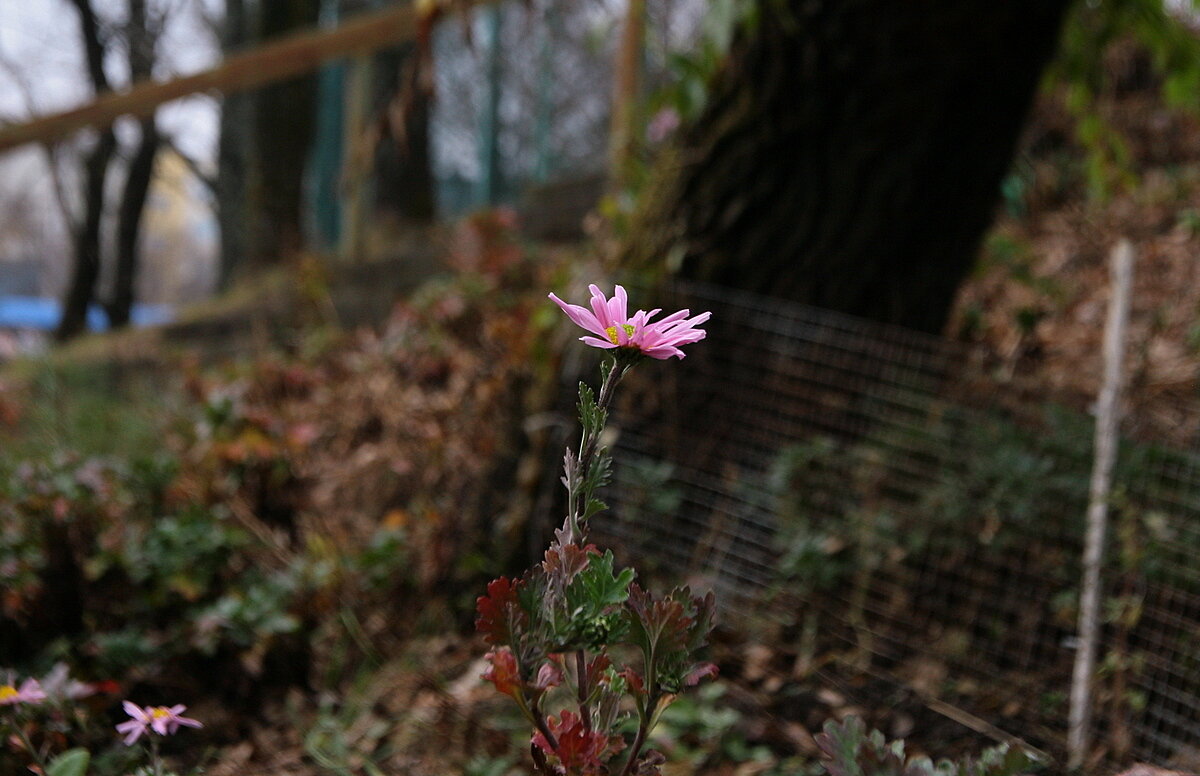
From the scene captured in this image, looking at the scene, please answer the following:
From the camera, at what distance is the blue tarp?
13.2 ft

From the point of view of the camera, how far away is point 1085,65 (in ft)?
11.8

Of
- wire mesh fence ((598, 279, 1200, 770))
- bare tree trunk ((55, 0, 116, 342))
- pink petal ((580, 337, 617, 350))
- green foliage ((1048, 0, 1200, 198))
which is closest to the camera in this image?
pink petal ((580, 337, 617, 350))

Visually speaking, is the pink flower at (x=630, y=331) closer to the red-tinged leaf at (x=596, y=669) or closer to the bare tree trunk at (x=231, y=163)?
the red-tinged leaf at (x=596, y=669)

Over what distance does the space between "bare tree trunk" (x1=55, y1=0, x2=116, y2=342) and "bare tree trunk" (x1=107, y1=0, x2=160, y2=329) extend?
0.27 m

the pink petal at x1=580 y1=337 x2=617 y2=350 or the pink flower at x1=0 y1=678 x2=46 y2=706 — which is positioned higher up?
the pink petal at x1=580 y1=337 x2=617 y2=350

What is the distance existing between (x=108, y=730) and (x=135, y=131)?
1238 cm

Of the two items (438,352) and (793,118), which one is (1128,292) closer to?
(793,118)

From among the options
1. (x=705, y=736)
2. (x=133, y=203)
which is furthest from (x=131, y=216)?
Result: (x=705, y=736)

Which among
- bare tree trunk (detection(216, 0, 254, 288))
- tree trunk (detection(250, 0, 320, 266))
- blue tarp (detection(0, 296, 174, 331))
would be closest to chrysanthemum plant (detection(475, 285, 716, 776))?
blue tarp (detection(0, 296, 174, 331))

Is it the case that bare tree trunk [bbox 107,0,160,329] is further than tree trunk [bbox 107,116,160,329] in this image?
No

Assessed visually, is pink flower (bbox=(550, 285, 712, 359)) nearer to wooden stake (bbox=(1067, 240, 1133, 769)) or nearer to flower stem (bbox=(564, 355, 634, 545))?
flower stem (bbox=(564, 355, 634, 545))

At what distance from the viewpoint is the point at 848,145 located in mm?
2730

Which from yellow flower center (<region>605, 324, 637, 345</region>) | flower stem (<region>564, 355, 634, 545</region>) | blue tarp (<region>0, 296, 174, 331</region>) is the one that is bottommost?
blue tarp (<region>0, 296, 174, 331</region>)

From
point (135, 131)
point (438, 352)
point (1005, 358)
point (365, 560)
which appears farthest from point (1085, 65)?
point (135, 131)
